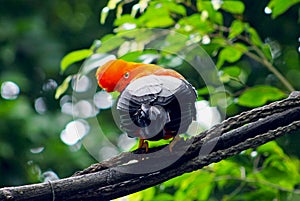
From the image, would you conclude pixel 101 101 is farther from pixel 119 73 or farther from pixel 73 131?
pixel 119 73

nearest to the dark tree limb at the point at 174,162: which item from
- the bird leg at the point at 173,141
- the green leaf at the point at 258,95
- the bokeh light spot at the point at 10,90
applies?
the bird leg at the point at 173,141

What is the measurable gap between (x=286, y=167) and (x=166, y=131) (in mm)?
1139

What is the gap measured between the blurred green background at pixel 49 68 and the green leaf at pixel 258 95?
0.68 metres

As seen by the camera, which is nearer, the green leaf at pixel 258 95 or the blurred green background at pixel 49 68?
the green leaf at pixel 258 95

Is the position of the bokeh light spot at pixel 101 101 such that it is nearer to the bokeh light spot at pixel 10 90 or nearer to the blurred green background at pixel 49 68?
the blurred green background at pixel 49 68

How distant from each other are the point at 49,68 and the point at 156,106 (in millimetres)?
3474

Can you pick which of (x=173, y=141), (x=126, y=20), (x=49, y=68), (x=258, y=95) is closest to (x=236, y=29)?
(x=258, y=95)

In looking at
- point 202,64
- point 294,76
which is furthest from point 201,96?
point 294,76

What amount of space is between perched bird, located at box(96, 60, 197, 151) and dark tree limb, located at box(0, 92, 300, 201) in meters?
0.08

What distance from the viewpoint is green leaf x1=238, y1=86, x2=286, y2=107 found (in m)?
2.83

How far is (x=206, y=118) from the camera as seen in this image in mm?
2734

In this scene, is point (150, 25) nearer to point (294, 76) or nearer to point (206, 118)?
point (206, 118)

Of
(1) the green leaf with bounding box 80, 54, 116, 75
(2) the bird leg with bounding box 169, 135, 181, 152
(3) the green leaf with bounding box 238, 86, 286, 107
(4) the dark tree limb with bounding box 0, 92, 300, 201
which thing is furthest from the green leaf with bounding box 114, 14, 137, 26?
(4) the dark tree limb with bounding box 0, 92, 300, 201

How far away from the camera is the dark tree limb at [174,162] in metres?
1.67
